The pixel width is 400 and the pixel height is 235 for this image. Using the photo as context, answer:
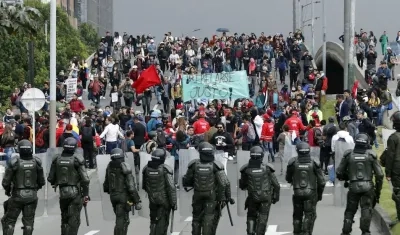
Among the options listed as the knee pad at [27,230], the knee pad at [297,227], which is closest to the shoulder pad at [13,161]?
the knee pad at [27,230]

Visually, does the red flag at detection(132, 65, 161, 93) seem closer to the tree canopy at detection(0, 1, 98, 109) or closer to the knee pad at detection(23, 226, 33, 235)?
the tree canopy at detection(0, 1, 98, 109)

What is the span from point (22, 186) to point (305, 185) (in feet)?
15.7

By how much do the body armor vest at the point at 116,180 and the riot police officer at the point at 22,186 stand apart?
120cm

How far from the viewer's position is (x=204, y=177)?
19062 millimetres

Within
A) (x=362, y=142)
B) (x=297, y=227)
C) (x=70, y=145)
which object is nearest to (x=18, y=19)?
(x=70, y=145)

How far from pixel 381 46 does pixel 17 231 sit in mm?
38086

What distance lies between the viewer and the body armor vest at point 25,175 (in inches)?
734

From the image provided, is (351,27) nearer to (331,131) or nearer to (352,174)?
(331,131)

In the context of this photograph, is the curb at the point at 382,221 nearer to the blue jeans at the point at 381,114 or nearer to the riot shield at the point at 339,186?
the riot shield at the point at 339,186

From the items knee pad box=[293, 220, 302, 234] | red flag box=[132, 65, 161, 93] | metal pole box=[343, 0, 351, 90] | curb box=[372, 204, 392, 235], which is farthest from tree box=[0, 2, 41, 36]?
metal pole box=[343, 0, 351, 90]

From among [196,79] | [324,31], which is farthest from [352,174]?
[324,31]

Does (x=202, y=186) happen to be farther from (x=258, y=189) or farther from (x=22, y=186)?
(x=22, y=186)

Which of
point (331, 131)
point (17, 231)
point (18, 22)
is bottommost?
point (17, 231)

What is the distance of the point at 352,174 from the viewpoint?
19.2 m
